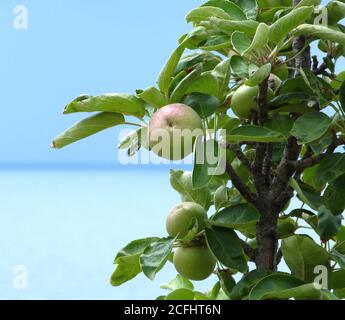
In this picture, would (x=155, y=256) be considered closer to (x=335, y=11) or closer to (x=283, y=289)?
(x=283, y=289)

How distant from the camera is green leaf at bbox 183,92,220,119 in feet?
3.04

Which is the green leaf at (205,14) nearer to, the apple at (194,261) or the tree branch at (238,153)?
the tree branch at (238,153)

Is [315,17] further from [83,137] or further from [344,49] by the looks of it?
[83,137]

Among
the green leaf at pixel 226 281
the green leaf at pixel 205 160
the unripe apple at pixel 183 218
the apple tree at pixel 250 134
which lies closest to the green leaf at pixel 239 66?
the apple tree at pixel 250 134

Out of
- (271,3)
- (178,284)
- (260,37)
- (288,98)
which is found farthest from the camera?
(178,284)

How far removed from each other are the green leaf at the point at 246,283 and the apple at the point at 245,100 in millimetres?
231

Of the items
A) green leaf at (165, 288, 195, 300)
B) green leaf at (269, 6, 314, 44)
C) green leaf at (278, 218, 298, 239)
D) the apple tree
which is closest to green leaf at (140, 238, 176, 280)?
the apple tree

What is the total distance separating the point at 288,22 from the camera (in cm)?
89

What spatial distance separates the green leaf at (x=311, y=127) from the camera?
91cm

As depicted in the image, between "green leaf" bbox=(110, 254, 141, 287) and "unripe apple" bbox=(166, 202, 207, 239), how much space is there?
7 cm

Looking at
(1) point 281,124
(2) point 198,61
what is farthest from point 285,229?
(2) point 198,61

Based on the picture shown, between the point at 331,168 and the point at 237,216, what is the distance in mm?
150

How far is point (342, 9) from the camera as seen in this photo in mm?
998
